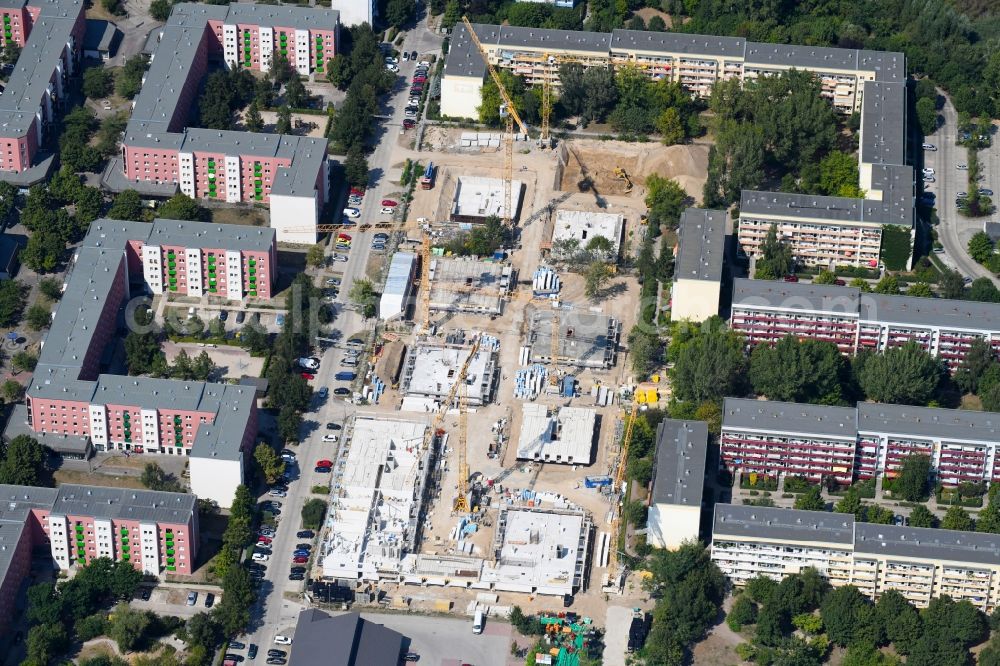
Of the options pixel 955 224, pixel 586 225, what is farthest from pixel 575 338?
pixel 955 224

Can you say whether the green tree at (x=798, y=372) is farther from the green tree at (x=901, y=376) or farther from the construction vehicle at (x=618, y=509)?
the construction vehicle at (x=618, y=509)

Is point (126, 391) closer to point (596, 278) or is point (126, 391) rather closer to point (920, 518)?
point (596, 278)

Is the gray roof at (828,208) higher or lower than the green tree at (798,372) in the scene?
higher

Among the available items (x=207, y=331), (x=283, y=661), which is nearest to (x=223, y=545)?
(x=283, y=661)

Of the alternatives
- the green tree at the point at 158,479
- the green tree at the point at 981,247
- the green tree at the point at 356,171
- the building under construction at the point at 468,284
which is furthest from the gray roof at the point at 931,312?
the green tree at the point at 158,479

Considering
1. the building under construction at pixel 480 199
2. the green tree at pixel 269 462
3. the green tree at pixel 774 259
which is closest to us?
the green tree at pixel 269 462

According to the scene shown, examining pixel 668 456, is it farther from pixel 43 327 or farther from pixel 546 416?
pixel 43 327

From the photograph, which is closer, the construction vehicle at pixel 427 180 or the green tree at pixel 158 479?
the green tree at pixel 158 479
